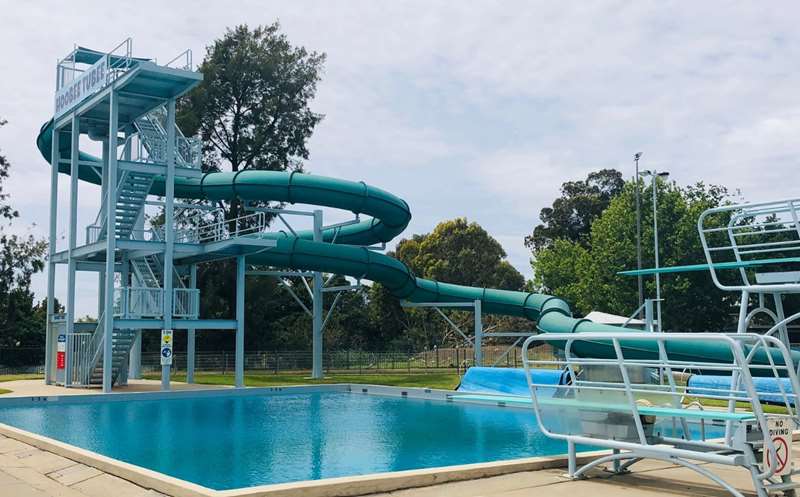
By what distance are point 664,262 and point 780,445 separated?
132 feet

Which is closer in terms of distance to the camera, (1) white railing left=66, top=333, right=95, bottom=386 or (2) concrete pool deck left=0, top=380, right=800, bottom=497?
(2) concrete pool deck left=0, top=380, right=800, bottom=497

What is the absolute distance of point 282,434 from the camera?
51.4 feet

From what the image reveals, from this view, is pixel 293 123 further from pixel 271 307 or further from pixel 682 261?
pixel 682 261

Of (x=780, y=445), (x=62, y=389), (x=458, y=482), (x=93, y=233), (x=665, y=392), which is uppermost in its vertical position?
(x=93, y=233)

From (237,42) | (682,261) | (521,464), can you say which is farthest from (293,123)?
(521,464)

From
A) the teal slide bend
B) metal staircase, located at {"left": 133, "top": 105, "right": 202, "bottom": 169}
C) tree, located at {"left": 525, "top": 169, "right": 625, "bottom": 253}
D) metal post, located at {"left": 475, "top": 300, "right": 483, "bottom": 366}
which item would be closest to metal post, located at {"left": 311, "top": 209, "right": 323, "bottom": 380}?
the teal slide bend

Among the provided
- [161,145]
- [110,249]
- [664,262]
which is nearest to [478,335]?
[161,145]

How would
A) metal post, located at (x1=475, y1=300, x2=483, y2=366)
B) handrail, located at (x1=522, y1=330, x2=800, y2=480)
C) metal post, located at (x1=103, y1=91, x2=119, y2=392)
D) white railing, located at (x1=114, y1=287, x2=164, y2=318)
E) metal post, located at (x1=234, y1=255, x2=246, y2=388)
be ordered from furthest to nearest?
metal post, located at (x1=475, y1=300, x2=483, y2=366), metal post, located at (x1=234, y1=255, x2=246, y2=388), white railing, located at (x1=114, y1=287, x2=164, y2=318), metal post, located at (x1=103, y1=91, x2=119, y2=392), handrail, located at (x1=522, y1=330, x2=800, y2=480)

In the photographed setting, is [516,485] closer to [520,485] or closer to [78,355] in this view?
[520,485]

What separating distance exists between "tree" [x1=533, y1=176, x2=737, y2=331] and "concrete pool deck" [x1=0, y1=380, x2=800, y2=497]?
35.4 meters

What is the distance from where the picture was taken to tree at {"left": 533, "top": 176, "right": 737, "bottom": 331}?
146 ft

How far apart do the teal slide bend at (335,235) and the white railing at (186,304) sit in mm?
4425

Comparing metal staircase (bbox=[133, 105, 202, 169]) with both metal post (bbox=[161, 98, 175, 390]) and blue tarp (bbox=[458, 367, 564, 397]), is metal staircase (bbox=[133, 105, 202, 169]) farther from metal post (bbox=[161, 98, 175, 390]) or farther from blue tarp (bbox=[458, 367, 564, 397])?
blue tarp (bbox=[458, 367, 564, 397])

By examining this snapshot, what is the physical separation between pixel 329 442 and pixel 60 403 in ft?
38.9
